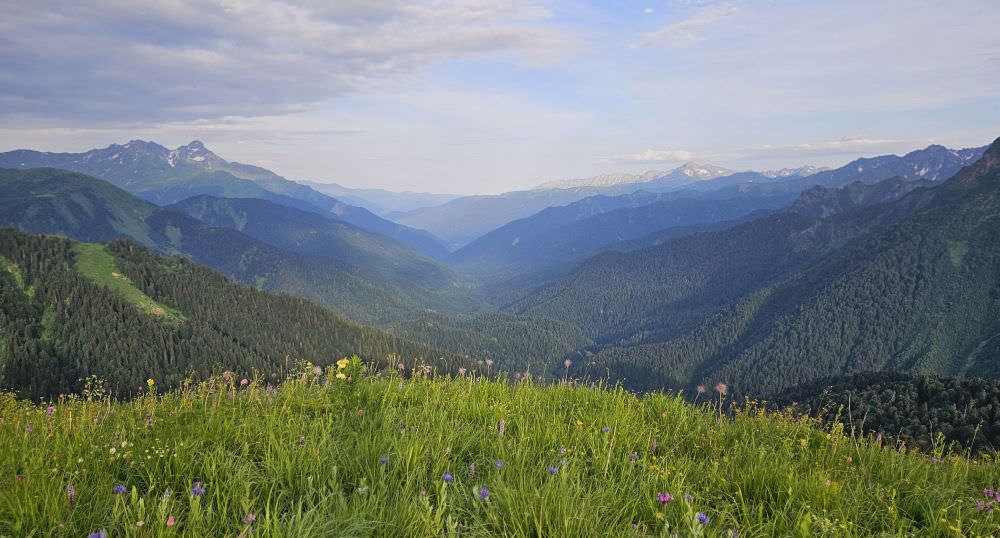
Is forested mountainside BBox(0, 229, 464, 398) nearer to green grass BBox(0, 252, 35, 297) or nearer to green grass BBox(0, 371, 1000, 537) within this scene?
green grass BBox(0, 252, 35, 297)

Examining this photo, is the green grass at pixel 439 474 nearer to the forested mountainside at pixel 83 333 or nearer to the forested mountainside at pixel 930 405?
the forested mountainside at pixel 930 405

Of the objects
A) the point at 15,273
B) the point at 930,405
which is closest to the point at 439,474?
the point at 930,405

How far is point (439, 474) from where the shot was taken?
4.48 meters

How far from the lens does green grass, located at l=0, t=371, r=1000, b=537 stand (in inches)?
134

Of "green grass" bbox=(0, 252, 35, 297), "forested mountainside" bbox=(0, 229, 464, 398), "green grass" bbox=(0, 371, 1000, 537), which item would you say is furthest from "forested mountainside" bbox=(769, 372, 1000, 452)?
"green grass" bbox=(0, 252, 35, 297)

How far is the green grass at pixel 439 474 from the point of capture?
134 inches

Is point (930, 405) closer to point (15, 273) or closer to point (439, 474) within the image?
point (439, 474)

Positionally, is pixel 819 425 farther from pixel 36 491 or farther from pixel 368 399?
pixel 36 491

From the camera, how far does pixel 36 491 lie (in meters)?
3.38

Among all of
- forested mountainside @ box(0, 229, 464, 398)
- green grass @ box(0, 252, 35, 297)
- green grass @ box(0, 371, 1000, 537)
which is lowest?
forested mountainside @ box(0, 229, 464, 398)

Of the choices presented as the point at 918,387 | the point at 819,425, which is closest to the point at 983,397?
the point at 918,387

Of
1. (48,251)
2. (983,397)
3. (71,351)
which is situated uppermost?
(48,251)

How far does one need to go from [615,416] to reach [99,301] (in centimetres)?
22747

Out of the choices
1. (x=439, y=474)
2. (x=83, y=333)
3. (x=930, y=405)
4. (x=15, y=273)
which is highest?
(x=439, y=474)
